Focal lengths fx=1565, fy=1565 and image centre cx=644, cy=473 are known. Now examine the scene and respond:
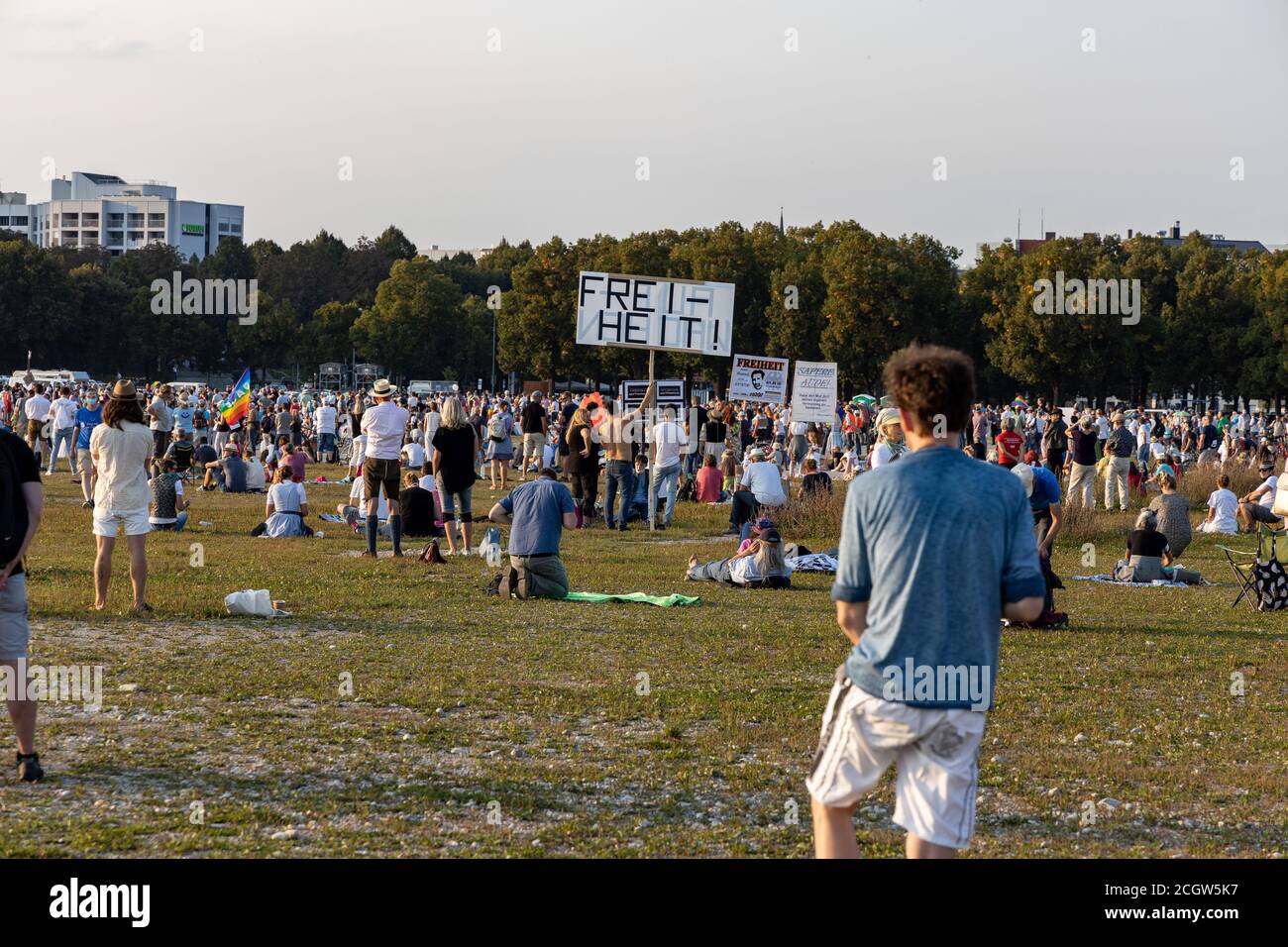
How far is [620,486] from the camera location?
2280 cm

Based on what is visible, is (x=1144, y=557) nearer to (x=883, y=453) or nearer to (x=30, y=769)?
(x=883, y=453)

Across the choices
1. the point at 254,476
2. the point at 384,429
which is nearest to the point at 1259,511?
the point at 384,429

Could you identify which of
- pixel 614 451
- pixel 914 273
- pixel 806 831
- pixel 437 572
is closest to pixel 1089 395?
pixel 914 273

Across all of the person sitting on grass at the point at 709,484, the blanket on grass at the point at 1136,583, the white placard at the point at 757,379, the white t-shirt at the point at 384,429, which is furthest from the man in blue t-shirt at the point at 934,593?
the white placard at the point at 757,379

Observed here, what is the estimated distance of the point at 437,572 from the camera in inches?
635

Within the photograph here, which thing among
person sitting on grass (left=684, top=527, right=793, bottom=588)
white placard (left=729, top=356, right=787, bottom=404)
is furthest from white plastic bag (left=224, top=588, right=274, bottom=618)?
white placard (left=729, top=356, right=787, bottom=404)

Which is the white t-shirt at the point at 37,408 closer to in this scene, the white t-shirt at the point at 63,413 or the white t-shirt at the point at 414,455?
the white t-shirt at the point at 63,413

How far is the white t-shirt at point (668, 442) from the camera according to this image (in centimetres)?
2228

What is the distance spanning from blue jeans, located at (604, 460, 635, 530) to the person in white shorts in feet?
35.1

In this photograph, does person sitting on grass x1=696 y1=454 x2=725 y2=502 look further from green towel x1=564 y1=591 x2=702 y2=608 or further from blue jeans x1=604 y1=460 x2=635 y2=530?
green towel x1=564 y1=591 x2=702 y2=608

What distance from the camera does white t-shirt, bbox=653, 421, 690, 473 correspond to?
73.1 ft

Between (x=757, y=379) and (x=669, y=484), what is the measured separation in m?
9.28

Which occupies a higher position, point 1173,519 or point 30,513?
point 30,513
